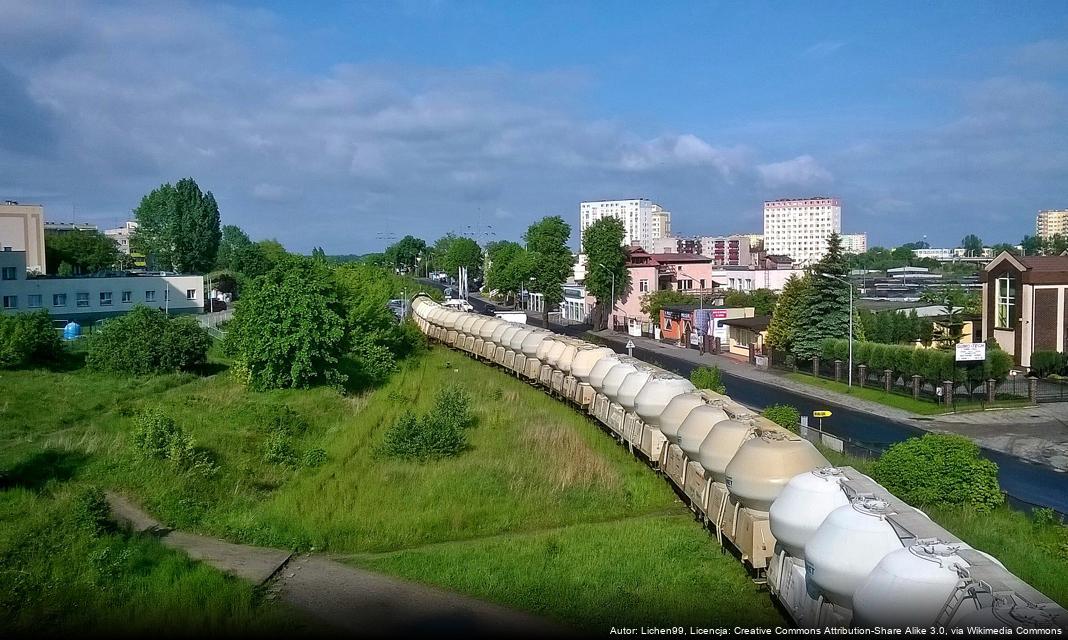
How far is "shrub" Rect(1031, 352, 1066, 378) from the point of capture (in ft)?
141

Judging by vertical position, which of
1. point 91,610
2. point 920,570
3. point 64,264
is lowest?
point 91,610

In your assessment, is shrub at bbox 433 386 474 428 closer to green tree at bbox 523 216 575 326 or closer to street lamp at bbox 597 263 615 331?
street lamp at bbox 597 263 615 331

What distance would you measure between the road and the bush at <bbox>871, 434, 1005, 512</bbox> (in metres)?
2.32

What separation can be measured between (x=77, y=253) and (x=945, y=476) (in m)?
101

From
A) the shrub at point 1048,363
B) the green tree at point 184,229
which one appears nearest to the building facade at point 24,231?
the green tree at point 184,229

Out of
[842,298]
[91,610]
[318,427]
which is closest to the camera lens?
[91,610]

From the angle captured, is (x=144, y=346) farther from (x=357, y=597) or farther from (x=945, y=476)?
(x=945, y=476)

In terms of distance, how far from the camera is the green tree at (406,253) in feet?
607

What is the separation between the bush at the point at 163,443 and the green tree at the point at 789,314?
36.7m

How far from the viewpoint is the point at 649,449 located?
2195 cm

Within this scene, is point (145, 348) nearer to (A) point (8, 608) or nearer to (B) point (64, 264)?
(A) point (8, 608)

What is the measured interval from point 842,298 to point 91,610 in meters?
42.9

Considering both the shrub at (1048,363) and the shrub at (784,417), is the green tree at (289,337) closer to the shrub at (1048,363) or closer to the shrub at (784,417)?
the shrub at (784,417)

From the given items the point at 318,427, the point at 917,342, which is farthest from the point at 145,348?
the point at 917,342
